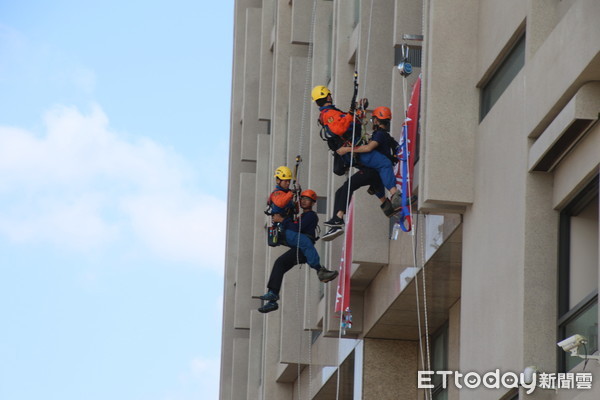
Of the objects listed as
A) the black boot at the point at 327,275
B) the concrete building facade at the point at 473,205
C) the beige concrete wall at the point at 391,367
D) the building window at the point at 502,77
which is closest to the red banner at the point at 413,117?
the concrete building facade at the point at 473,205

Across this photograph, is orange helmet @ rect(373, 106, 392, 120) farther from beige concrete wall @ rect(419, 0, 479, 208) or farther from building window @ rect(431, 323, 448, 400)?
building window @ rect(431, 323, 448, 400)

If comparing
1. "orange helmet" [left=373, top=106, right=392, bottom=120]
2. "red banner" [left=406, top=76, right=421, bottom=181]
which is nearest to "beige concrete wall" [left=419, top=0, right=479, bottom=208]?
"red banner" [left=406, top=76, right=421, bottom=181]

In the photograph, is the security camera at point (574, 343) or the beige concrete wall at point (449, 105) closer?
the security camera at point (574, 343)

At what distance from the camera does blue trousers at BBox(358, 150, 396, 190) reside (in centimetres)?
1925

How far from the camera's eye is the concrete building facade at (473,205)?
1363 cm

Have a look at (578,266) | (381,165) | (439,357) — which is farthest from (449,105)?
(439,357)

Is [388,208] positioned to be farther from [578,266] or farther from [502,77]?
[578,266]

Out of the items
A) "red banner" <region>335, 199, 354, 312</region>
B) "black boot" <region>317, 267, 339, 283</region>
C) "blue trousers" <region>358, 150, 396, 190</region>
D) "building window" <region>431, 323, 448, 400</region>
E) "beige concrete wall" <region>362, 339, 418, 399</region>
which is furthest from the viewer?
"beige concrete wall" <region>362, 339, 418, 399</region>

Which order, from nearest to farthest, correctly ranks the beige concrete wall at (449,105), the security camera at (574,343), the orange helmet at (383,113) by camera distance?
the security camera at (574,343), the beige concrete wall at (449,105), the orange helmet at (383,113)

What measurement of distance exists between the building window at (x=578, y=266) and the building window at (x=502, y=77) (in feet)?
7.05

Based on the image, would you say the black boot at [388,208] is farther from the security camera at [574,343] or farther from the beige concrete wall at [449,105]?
the security camera at [574,343]

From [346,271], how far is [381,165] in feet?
8.34

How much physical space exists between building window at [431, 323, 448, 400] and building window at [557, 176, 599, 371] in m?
7.29

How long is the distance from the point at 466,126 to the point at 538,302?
10.8 ft
